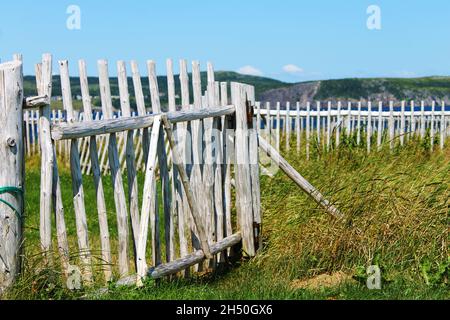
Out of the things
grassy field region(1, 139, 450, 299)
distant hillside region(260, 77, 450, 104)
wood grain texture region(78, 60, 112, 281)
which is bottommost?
distant hillside region(260, 77, 450, 104)

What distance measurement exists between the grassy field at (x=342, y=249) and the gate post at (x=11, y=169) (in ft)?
0.42

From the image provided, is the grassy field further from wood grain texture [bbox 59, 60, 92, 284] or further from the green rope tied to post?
the green rope tied to post

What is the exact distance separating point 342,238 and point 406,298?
117 centimetres

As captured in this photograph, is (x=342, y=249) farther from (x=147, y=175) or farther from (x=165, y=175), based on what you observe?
(x=147, y=175)

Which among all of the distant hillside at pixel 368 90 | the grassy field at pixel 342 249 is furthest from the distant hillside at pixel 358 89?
the grassy field at pixel 342 249

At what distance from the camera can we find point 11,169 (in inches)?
201

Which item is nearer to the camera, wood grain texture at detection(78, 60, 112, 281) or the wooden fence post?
wood grain texture at detection(78, 60, 112, 281)

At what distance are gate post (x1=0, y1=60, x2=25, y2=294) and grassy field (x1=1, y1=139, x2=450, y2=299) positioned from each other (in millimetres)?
128

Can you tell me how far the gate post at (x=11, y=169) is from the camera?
5020 mm

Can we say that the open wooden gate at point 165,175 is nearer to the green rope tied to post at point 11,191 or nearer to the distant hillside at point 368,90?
the green rope tied to post at point 11,191

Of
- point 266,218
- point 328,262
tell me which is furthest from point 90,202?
point 328,262

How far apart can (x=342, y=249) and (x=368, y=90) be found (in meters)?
114

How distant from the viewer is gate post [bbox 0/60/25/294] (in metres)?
5.02

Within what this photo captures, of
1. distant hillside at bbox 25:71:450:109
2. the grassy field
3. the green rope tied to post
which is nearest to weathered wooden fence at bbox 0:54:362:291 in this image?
the green rope tied to post
